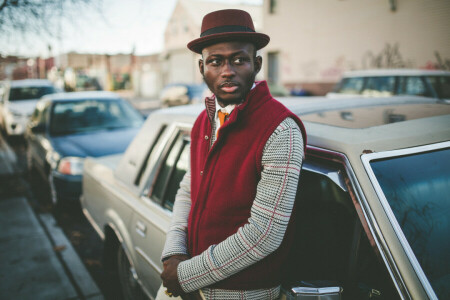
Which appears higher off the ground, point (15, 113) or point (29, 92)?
point (29, 92)

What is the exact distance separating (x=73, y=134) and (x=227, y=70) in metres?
4.98

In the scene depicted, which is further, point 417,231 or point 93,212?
point 93,212

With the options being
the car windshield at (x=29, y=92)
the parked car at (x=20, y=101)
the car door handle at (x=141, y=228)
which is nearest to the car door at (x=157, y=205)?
the car door handle at (x=141, y=228)

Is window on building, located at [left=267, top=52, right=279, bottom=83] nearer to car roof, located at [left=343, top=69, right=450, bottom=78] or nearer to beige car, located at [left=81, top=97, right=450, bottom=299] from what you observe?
car roof, located at [left=343, top=69, right=450, bottom=78]

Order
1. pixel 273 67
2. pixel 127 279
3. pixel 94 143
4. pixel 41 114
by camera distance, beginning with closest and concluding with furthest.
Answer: pixel 127 279 → pixel 94 143 → pixel 41 114 → pixel 273 67

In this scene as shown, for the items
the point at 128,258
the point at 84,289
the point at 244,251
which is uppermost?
the point at 244,251

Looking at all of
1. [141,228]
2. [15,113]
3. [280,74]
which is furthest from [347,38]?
[141,228]

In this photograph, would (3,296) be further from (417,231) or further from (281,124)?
(417,231)

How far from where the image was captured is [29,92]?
11.7 metres

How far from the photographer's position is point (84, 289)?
3.20 m

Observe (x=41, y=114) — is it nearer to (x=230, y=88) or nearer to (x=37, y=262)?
(x=37, y=262)

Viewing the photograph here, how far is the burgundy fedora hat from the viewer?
135cm

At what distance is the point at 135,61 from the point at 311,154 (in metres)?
36.2

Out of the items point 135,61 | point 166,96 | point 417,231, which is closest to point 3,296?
point 417,231
